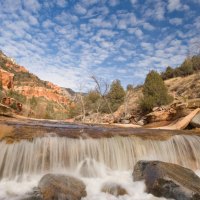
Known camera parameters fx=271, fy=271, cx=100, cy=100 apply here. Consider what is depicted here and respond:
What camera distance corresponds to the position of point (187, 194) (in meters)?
7.16

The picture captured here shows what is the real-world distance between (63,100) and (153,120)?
126654mm

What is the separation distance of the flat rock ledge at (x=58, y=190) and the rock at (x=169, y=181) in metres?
2.02

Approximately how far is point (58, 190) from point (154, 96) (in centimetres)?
2991

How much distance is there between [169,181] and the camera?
757cm

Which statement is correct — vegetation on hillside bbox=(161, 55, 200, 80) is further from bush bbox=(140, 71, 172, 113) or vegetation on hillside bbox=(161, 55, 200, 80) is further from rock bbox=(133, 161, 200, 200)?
A: rock bbox=(133, 161, 200, 200)

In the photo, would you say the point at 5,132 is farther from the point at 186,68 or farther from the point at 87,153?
the point at 186,68

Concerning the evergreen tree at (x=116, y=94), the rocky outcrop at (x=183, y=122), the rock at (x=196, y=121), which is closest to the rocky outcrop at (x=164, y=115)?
the rocky outcrop at (x=183, y=122)

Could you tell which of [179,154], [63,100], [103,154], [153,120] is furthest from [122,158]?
[63,100]

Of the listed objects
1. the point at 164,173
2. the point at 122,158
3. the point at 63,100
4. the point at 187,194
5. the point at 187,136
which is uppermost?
the point at 63,100

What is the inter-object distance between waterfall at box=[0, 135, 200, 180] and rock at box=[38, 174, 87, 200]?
2.00 metres

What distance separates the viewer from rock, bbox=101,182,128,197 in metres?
8.38

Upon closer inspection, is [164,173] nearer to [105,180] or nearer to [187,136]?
[105,180]

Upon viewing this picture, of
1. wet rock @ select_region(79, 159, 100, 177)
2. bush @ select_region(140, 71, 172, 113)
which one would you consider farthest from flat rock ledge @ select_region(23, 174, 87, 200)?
bush @ select_region(140, 71, 172, 113)

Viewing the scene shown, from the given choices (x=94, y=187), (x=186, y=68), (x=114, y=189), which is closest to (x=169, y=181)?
(x=114, y=189)
